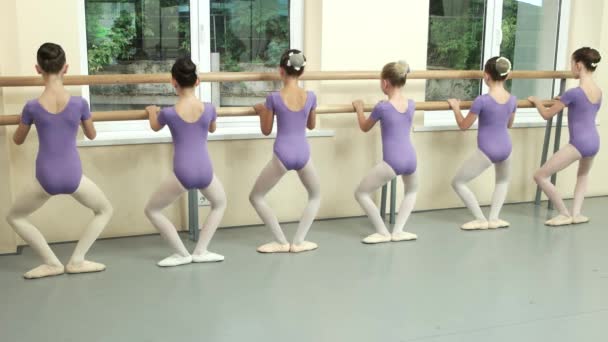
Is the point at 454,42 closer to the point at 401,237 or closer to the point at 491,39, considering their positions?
the point at 491,39

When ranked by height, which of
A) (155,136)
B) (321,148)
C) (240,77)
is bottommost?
(321,148)

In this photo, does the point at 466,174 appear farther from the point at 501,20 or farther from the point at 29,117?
the point at 29,117

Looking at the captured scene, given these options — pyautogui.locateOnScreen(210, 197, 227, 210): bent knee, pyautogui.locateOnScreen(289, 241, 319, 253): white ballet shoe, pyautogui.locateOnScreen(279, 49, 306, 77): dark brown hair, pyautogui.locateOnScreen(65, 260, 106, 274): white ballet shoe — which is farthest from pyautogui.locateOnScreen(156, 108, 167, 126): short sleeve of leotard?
pyautogui.locateOnScreen(289, 241, 319, 253): white ballet shoe

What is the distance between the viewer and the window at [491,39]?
4.99 meters

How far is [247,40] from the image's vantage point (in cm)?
445

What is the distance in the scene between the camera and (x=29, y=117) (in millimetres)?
3193

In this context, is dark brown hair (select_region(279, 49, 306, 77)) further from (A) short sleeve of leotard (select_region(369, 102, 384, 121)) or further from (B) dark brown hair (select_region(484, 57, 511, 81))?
(B) dark brown hair (select_region(484, 57, 511, 81))

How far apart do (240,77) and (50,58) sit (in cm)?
115

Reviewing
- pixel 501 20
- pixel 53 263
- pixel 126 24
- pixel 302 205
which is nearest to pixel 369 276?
pixel 302 205

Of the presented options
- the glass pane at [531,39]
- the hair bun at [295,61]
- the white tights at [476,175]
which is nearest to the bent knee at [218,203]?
the hair bun at [295,61]

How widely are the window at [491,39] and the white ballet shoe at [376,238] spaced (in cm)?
123

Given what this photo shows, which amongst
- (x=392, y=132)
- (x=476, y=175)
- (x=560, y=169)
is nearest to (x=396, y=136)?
(x=392, y=132)

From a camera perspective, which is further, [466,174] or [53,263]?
[466,174]

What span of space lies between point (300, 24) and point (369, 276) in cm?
196
